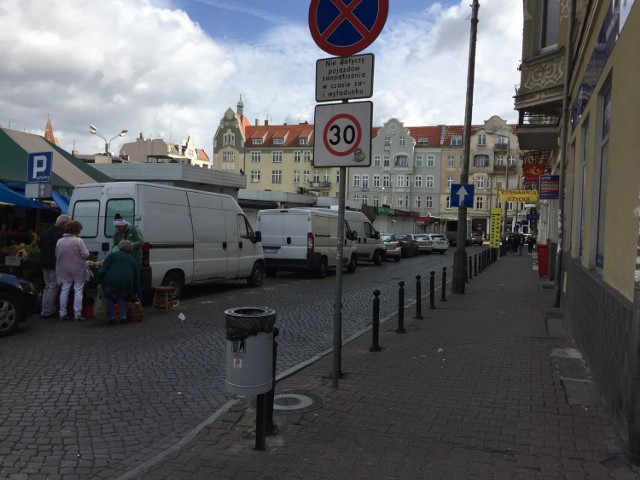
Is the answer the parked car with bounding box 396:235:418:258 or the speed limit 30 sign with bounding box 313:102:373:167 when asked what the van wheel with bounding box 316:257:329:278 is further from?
the parked car with bounding box 396:235:418:258

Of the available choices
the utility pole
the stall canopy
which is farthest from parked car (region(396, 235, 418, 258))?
the stall canopy

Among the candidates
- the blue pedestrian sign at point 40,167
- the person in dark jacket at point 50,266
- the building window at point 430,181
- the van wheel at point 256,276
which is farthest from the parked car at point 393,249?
the building window at point 430,181

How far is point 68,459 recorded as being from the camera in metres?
3.99

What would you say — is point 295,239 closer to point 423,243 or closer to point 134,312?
point 134,312

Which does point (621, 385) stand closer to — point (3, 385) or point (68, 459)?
point (68, 459)

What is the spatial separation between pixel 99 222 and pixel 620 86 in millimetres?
9270

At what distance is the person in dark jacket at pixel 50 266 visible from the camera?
955 cm

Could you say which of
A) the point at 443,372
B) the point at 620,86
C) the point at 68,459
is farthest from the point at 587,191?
the point at 68,459

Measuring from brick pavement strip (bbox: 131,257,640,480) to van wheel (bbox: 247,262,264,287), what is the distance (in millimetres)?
7740

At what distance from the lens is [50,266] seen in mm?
9641

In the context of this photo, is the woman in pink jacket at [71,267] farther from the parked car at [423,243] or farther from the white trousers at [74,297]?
the parked car at [423,243]

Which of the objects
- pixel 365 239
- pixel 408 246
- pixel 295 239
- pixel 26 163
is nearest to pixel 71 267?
pixel 26 163

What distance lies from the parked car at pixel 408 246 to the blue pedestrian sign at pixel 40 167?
22031 millimetres

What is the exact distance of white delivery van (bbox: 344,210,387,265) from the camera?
881 inches
